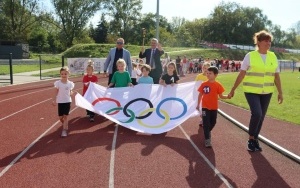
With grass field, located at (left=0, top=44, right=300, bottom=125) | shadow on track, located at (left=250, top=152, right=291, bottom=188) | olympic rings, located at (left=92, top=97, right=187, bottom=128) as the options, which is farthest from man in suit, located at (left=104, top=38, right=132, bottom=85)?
shadow on track, located at (left=250, top=152, right=291, bottom=188)

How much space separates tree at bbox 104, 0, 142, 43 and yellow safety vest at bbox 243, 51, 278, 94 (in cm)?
8625

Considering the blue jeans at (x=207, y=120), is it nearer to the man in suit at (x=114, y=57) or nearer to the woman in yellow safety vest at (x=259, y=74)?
the woman in yellow safety vest at (x=259, y=74)

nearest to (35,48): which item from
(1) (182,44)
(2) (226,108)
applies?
(1) (182,44)

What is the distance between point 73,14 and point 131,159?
7726 cm

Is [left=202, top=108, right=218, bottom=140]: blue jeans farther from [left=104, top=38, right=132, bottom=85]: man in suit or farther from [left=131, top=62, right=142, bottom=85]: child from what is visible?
[left=131, top=62, right=142, bottom=85]: child

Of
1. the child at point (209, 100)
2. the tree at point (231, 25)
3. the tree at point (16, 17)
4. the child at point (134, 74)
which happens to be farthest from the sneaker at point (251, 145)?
the tree at point (231, 25)

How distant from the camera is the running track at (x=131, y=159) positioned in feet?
16.9

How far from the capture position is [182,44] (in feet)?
233

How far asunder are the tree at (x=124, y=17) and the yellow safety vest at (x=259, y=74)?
3396 inches

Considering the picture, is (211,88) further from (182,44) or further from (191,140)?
(182,44)

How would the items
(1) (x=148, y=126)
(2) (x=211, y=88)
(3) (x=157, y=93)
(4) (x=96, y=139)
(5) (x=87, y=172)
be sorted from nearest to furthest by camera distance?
(5) (x=87, y=172) < (2) (x=211, y=88) < (4) (x=96, y=139) < (1) (x=148, y=126) < (3) (x=157, y=93)

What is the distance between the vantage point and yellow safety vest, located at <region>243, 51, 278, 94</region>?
6.46m

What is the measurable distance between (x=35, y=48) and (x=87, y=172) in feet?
238

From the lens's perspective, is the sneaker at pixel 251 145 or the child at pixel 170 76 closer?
the sneaker at pixel 251 145
